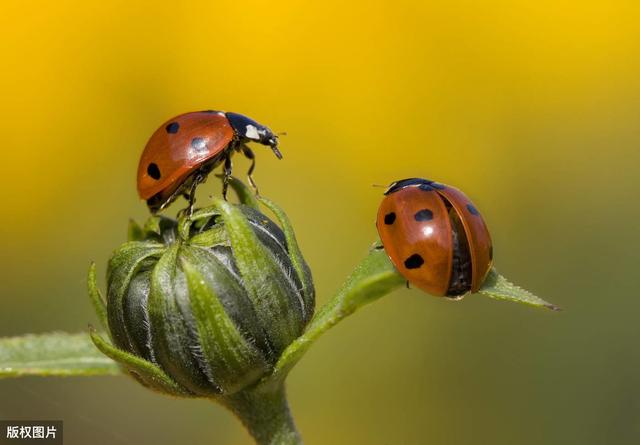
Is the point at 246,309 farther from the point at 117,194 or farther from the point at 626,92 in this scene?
the point at 626,92

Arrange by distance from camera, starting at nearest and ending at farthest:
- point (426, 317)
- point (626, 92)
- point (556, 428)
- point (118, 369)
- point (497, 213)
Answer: point (118, 369) < point (556, 428) < point (426, 317) < point (497, 213) < point (626, 92)

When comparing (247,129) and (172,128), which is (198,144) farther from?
(247,129)

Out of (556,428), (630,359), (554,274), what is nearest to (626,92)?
(554,274)

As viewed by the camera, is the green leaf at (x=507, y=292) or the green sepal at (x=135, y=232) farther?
the green sepal at (x=135, y=232)

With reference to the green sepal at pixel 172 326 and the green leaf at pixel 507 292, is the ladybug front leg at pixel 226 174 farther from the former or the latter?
the green leaf at pixel 507 292

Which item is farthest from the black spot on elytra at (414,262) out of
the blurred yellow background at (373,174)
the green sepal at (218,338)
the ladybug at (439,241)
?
the blurred yellow background at (373,174)

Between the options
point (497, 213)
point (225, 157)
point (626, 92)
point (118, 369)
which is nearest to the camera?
point (118, 369)
